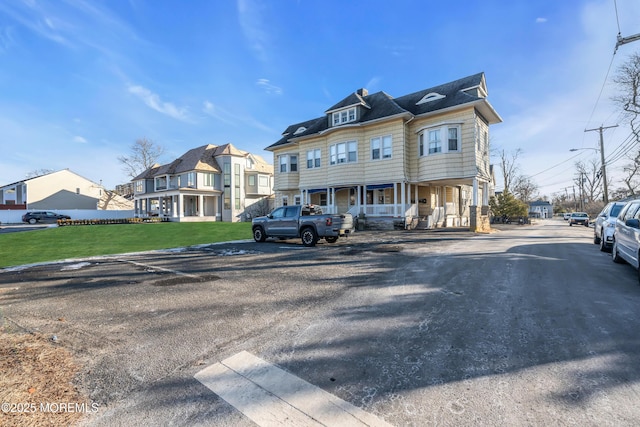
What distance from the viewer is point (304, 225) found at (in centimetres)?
1330

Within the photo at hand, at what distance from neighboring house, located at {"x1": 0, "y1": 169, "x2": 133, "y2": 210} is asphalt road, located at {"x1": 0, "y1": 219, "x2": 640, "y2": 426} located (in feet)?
156

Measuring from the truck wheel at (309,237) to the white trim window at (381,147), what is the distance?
34.9 feet

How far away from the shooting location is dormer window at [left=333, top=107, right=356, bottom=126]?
896 inches

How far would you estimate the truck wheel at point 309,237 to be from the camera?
13.0m

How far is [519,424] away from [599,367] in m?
1.53

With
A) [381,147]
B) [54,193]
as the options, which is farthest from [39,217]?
[381,147]

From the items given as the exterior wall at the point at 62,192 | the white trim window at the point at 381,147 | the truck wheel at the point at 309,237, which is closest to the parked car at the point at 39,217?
the exterior wall at the point at 62,192

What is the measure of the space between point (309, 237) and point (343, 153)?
37.9 feet

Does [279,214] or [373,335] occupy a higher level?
[279,214]

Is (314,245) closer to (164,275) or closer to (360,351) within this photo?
(164,275)

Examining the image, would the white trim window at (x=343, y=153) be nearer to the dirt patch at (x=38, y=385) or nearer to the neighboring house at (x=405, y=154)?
the neighboring house at (x=405, y=154)

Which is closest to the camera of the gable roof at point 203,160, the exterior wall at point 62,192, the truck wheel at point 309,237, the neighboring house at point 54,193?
the truck wheel at point 309,237

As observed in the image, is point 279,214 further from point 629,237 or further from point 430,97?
point 430,97

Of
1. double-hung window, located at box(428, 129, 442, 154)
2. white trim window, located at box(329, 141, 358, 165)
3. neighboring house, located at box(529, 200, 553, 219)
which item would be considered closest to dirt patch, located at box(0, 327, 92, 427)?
double-hung window, located at box(428, 129, 442, 154)
